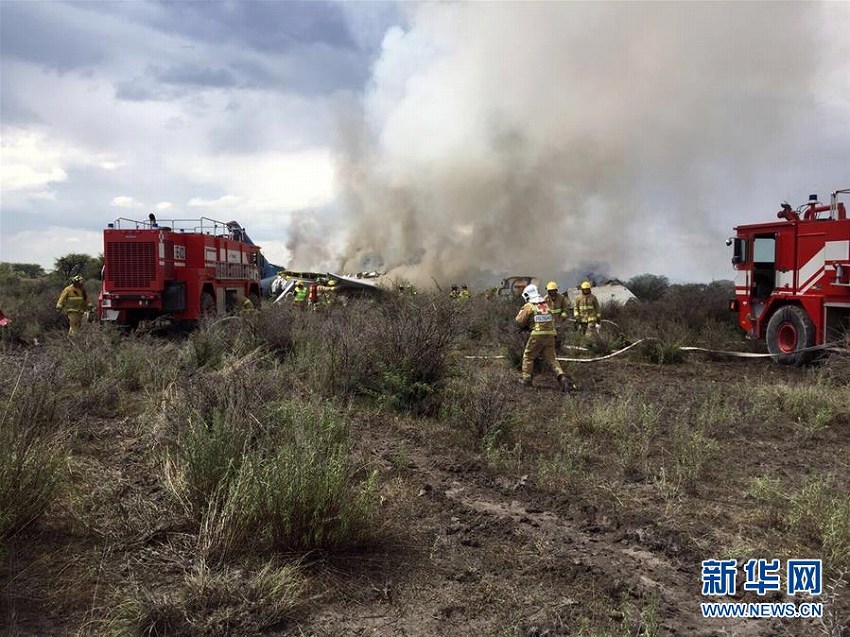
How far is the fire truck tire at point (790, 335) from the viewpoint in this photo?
405 inches

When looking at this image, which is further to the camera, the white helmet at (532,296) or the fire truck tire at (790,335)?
the fire truck tire at (790,335)

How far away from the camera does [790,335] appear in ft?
35.6

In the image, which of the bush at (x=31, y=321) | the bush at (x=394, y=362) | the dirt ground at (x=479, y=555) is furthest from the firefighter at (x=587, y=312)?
the bush at (x=31, y=321)

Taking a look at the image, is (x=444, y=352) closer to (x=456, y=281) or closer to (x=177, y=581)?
(x=177, y=581)

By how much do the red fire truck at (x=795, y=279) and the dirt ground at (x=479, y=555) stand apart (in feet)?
17.9

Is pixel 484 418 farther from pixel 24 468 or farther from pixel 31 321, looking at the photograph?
pixel 31 321

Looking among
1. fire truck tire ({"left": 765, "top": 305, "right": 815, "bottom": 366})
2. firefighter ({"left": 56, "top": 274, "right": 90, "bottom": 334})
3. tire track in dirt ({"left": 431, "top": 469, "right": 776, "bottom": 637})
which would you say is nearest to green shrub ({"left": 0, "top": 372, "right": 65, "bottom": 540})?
tire track in dirt ({"left": 431, "top": 469, "right": 776, "bottom": 637})

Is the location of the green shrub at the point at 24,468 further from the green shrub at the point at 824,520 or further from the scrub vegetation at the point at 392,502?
the green shrub at the point at 824,520

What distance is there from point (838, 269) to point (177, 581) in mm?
10386

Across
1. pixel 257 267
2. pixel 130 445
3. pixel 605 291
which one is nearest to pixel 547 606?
pixel 130 445

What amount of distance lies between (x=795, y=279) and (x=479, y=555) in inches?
376

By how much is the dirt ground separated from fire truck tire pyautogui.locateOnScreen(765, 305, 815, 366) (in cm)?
549

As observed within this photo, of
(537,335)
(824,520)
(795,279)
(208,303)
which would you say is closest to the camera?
(824,520)

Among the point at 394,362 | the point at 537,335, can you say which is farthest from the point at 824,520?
the point at 537,335
